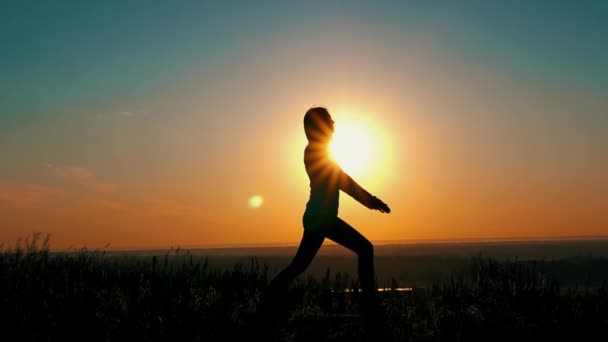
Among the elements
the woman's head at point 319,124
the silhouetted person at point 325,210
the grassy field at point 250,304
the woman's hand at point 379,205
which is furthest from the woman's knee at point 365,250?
the woman's head at point 319,124

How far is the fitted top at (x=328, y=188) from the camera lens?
6.63 metres

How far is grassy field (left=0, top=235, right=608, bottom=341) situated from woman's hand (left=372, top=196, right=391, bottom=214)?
3.71ft

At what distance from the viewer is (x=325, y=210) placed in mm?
6621

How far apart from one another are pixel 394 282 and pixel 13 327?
5651 mm

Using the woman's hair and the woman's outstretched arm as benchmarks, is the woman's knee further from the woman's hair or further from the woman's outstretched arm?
the woman's hair

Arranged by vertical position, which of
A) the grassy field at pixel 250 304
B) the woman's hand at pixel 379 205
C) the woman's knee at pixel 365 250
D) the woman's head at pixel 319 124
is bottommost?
the grassy field at pixel 250 304

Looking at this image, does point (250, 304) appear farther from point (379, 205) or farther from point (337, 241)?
point (379, 205)

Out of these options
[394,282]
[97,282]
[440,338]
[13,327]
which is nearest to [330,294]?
[394,282]

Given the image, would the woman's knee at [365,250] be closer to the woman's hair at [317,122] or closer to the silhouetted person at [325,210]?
the silhouetted person at [325,210]

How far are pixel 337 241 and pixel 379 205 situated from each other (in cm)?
59

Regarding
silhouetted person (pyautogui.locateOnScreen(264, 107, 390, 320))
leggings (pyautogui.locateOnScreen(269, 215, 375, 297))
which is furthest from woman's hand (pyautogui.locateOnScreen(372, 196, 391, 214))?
leggings (pyautogui.locateOnScreen(269, 215, 375, 297))

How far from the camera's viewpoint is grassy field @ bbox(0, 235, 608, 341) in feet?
21.3

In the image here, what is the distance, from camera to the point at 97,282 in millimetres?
9789

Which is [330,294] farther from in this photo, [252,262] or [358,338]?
[358,338]
